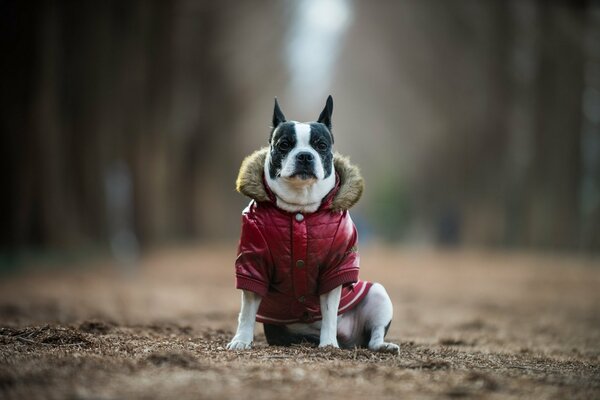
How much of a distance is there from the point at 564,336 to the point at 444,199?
29.1 meters

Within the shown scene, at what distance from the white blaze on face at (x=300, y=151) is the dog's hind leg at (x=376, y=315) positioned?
111cm

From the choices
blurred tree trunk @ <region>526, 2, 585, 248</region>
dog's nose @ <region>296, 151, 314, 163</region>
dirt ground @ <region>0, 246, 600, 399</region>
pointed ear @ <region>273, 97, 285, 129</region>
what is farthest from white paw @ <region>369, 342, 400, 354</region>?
blurred tree trunk @ <region>526, 2, 585, 248</region>

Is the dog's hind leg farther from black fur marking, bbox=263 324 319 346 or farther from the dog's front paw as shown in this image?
the dog's front paw

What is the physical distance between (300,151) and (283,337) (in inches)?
62.9

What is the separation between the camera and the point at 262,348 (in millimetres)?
6336

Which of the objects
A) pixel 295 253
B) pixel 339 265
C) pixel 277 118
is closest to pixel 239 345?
pixel 295 253

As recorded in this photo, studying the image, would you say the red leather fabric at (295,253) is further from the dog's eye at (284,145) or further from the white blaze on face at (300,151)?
the dog's eye at (284,145)

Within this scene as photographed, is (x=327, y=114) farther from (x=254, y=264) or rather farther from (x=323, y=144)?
(x=254, y=264)

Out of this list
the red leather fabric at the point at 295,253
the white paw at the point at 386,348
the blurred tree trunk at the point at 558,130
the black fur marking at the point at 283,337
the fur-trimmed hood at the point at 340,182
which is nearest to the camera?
the red leather fabric at the point at 295,253

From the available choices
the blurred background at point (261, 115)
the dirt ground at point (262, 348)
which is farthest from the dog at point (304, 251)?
the blurred background at point (261, 115)

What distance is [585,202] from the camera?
3094 centimetres

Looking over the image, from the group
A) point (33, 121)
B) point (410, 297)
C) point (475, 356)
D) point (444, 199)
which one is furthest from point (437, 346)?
point (444, 199)

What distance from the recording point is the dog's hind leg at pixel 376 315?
641cm

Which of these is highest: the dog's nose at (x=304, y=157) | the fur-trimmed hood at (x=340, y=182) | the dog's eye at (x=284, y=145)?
the dog's eye at (x=284, y=145)
